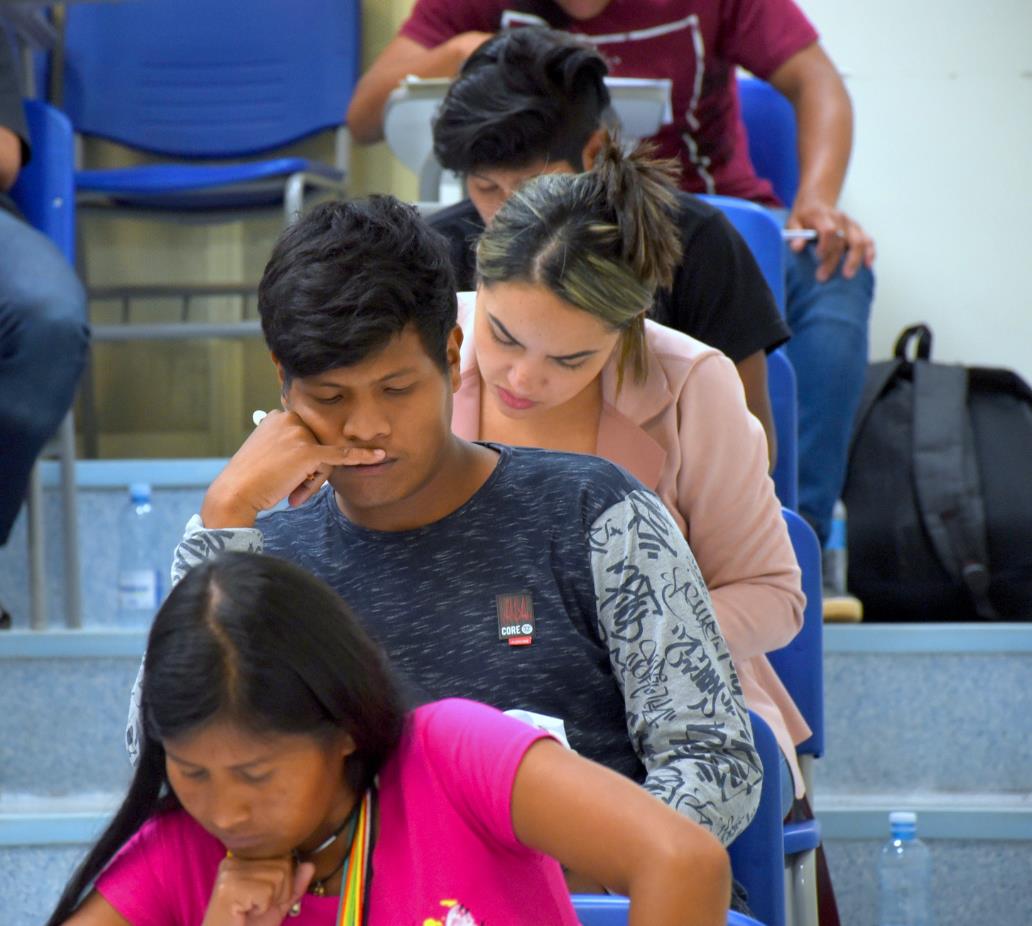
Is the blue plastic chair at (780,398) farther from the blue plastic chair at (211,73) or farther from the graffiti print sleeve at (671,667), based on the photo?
the blue plastic chair at (211,73)

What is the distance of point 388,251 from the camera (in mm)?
1161

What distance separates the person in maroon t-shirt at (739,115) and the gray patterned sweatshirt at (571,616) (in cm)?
130

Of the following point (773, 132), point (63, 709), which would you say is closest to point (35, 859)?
point (63, 709)

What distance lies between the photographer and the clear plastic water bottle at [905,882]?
2.10 m

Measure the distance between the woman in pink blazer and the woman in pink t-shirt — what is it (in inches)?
22.5

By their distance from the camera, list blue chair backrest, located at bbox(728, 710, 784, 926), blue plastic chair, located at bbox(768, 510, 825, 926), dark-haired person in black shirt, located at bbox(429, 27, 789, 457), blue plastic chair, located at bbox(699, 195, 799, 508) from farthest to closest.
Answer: blue plastic chair, located at bbox(699, 195, 799, 508) < dark-haired person in black shirt, located at bbox(429, 27, 789, 457) < blue plastic chair, located at bbox(768, 510, 825, 926) < blue chair backrest, located at bbox(728, 710, 784, 926)

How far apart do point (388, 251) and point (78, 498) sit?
5.05 ft

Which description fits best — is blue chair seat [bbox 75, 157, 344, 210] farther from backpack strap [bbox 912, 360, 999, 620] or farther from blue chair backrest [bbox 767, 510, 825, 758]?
blue chair backrest [bbox 767, 510, 825, 758]

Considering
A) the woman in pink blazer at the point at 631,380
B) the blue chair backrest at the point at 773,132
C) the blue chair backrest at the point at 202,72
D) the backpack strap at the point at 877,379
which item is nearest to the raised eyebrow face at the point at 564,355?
the woman in pink blazer at the point at 631,380

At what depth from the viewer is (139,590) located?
94.0 inches

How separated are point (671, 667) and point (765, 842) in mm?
204

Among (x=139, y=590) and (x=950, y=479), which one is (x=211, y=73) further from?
(x=950, y=479)

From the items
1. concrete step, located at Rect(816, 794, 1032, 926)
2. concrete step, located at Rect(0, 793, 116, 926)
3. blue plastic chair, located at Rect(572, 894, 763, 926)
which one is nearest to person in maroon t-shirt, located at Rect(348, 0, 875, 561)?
concrete step, located at Rect(816, 794, 1032, 926)

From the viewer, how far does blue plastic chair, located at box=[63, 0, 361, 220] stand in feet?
10.8
